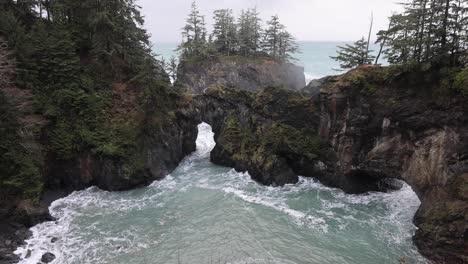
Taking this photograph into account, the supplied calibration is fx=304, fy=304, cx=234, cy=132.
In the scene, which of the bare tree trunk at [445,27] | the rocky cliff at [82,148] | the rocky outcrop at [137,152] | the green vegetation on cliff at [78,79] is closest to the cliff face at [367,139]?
the bare tree trunk at [445,27]

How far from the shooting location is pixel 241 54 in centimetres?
6438

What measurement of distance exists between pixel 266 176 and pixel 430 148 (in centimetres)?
1283

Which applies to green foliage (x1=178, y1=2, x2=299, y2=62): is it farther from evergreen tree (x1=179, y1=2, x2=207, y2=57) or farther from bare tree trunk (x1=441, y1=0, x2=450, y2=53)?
bare tree trunk (x1=441, y1=0, x2=450, y2=53)

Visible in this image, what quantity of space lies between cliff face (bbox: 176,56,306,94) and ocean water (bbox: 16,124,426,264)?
32.9 meters

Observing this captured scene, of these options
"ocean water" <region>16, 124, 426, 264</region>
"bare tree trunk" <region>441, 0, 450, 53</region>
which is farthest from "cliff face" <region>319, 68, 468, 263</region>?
"bare tree trunk" <region>441, 0, 450, 53</region>

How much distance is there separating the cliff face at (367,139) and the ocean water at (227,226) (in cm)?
153

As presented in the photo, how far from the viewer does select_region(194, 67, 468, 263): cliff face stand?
1836 centimetres

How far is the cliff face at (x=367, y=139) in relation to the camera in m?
18.4

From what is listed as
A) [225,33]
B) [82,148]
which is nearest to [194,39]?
[225,33]

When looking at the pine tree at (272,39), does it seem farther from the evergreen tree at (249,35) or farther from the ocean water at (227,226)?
the ocean water at (227,226)

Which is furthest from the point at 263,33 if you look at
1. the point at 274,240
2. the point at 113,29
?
the point at 274,240

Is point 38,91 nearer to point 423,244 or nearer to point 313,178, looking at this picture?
point 313,178

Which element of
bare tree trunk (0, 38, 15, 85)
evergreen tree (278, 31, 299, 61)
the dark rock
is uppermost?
evergreen tree (278, 31, 299, 61)

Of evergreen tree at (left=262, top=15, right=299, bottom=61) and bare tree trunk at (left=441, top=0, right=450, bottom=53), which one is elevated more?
evergreen tree at (left=262, top=15, right=299, bottom=61)
